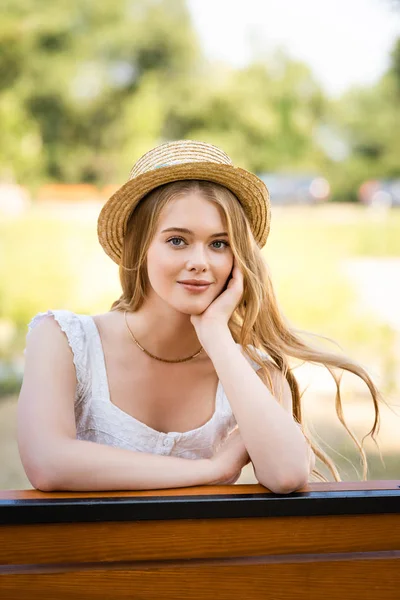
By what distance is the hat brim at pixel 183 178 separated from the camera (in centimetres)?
177

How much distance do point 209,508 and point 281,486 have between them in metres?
0.17

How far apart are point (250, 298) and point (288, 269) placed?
42.0 ft

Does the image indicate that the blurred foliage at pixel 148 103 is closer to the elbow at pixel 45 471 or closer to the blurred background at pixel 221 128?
the blurred background at pixel 221 128

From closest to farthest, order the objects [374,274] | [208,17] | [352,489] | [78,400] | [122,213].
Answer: [352,489]
[78,400]
[122,213]
[374,274]
[208,17]

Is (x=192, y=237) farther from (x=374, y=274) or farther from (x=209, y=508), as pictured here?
(x=374, y=274)

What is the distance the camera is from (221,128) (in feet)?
53.1

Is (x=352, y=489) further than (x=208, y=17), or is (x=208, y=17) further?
(x=208, y=17)

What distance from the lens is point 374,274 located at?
48.2ft

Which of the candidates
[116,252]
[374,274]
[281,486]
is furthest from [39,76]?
[281,486]

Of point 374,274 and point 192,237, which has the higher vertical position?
point 374,274

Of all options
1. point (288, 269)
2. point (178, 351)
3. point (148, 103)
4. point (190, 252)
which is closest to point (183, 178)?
point (190, 252)

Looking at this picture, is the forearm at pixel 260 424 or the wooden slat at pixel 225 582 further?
the forearm at pixel 260 424

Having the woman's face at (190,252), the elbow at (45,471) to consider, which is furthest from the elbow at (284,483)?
the woman's face at (190,252)

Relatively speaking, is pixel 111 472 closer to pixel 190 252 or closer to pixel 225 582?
pixel 225 582
